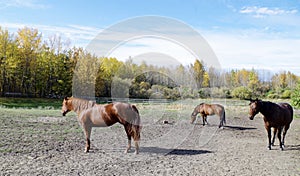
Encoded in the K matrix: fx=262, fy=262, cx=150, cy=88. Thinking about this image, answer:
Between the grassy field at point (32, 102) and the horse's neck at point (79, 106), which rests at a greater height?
the horse's neck at point (79, 106)

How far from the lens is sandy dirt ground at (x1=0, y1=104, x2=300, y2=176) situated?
505 cm

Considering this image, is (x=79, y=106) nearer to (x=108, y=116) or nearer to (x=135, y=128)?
(x=108, y=116)

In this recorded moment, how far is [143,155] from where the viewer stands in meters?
6.21

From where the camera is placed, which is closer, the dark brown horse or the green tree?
the dark brown horse

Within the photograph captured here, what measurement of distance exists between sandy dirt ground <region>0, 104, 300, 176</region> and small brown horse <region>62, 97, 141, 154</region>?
521 millimetres

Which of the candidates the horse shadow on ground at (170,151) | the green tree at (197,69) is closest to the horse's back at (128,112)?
the horse shadow on ground at (170,151)

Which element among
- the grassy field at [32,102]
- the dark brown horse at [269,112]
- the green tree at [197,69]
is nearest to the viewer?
the dark brown horse at [269,112]

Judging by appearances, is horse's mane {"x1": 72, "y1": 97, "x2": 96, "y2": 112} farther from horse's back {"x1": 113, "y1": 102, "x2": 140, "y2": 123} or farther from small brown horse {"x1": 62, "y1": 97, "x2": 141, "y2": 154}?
horse's back {"x1": 113, "y1": 102, "x2": 140, "y2": 123}

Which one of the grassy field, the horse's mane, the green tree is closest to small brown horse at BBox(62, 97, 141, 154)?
the horse's mane

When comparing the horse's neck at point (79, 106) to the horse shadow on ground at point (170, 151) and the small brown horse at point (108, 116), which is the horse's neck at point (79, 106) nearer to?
the small brown horse at point (108, 116)

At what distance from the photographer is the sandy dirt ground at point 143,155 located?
5.05 m

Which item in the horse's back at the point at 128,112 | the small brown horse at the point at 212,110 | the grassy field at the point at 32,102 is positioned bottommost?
the grassy field at the point at 32,102

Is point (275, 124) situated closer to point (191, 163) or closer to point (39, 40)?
point (191, 163)

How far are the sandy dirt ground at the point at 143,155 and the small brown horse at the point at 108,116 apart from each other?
52 centimetres
